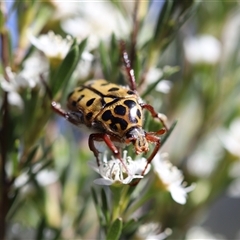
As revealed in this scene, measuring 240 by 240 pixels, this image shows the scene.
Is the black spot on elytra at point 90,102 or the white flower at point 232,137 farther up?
the black spot on elytra at point 90,102

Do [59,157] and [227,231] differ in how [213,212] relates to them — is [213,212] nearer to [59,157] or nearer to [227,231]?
[227,231]

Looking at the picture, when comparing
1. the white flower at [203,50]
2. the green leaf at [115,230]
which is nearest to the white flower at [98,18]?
the white flower at [203,50]

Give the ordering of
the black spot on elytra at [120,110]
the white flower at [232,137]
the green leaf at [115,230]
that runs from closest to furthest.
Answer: the green leaf at [115,230], the black spot on elytra at [120,110], the white flower at [232,137]

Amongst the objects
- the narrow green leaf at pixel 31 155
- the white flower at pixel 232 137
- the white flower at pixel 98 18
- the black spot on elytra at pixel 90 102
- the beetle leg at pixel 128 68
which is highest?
the beetle leg at pixel 128 68

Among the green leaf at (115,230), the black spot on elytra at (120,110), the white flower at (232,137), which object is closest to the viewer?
the green leaf at (115,230)

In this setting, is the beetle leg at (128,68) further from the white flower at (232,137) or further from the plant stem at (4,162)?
the white flower at (232,137)

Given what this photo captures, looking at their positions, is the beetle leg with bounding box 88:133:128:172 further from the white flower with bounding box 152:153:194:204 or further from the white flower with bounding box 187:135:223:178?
the white flower with bounding box 187:135:223:178

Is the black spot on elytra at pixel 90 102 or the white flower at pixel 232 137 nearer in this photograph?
the black spot on elytra at pixel 90 102

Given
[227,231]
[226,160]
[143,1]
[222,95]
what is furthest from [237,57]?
[227,231]
